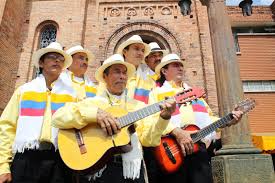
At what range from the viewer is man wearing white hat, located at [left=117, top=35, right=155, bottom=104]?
130 inches

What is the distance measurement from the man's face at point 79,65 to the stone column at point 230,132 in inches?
112

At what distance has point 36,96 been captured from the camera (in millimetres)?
2764

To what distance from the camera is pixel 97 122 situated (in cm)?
221

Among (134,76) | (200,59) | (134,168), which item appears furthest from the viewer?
(200,59)

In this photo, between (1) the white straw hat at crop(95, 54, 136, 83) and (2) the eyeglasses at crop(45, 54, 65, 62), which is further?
(2) the eyeglasses at crop(45, 54, 65, 62)

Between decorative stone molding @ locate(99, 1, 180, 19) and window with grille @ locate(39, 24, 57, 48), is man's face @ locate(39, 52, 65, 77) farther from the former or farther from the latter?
window with grille @ locate(39, 24, 57, 48)

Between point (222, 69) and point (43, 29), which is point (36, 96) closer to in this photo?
point (222, 69)

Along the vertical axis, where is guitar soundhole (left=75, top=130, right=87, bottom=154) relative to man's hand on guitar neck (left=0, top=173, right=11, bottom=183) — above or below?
above

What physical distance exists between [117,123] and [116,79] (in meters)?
0.68

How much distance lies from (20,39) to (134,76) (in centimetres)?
930

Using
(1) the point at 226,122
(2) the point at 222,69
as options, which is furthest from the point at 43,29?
(1) the point at 226,122

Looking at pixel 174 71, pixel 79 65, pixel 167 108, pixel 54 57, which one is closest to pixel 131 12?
pixel 79 65

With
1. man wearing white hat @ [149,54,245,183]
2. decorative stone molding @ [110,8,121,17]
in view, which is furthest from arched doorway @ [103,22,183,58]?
man wearing white hat @ [149,54,245,183]

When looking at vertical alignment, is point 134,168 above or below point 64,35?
below
